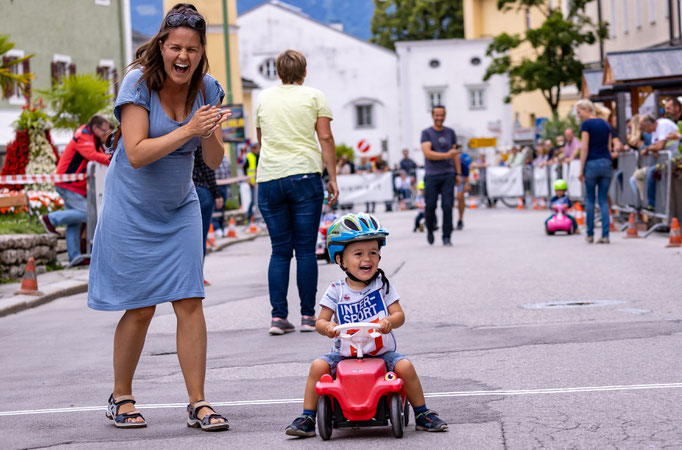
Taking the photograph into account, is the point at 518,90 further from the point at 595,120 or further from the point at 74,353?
the point at 74,353

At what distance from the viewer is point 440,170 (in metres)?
→ 18.0

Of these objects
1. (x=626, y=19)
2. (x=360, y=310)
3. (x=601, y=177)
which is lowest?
(x=360, y=310)

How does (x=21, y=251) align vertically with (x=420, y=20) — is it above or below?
below

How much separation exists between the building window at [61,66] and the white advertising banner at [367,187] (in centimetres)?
1004

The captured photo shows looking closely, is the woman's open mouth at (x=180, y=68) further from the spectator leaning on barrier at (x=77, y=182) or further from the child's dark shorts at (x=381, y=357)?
the spectator leaning on barrier at (x=77, y=182)

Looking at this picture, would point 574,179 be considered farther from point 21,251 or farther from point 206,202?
point 206,202

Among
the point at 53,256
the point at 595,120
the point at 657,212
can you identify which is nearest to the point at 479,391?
the point at 53,256

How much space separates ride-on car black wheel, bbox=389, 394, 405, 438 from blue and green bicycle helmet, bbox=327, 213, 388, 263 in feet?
2.26

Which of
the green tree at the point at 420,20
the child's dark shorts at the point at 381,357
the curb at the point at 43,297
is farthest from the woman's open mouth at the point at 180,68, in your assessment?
the green tree at the point at 420,20

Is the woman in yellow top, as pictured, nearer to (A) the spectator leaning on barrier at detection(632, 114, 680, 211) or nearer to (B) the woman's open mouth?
(B) the woman's open mouth

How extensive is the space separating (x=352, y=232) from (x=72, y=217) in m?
11.0

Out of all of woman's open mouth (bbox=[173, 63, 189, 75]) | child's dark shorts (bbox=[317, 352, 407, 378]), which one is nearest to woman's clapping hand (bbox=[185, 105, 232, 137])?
woman's open mouth (bbox=[173, 63, 189, 75])

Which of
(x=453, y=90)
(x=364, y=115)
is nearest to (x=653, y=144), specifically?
(x=453, y=90)

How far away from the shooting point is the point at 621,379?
6.37m
